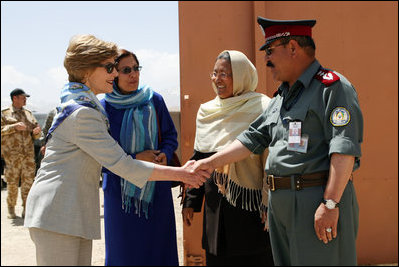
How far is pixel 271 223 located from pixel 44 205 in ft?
3.85

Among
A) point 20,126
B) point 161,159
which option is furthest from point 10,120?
point 161,159

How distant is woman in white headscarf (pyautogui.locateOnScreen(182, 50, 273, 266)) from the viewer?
9.30 ft

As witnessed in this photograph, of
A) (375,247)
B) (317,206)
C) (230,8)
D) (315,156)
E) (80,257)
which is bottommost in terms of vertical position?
(375,247)

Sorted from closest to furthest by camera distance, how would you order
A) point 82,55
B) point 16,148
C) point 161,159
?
point 82,55 < point 161,159 < point 16,148

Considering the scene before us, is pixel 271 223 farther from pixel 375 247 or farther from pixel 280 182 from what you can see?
pixel 375 247

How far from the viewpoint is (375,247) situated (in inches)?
177

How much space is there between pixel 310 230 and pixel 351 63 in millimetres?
2697

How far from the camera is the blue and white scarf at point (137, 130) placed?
3.05m

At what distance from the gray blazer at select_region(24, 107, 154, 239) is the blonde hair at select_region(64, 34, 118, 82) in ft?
0.85

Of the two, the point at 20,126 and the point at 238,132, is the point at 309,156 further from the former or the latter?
the point at 20,126

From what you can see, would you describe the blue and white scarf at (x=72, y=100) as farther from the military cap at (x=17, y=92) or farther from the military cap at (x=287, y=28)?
the military cap at (x=17, y=92)

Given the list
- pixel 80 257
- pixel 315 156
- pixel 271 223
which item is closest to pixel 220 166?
pixel 271 223

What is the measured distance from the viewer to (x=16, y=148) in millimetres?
6824

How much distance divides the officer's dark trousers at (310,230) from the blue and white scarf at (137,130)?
1.15m
